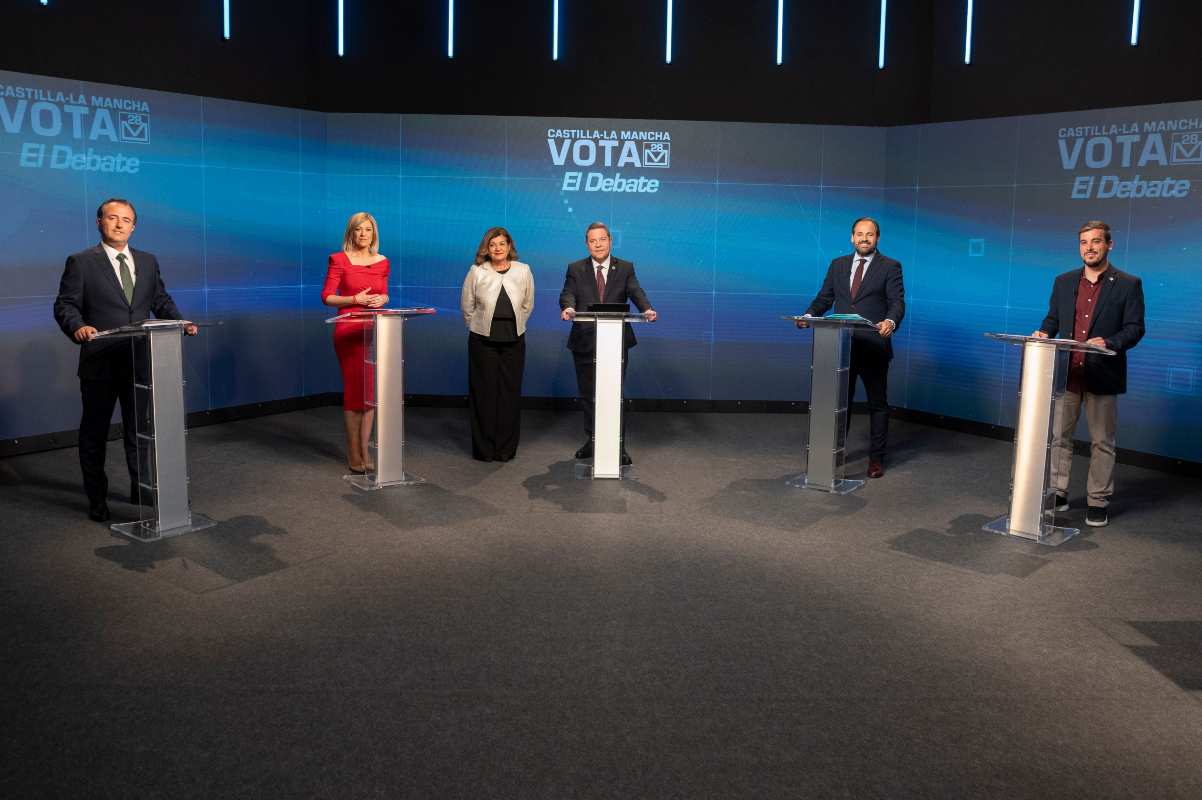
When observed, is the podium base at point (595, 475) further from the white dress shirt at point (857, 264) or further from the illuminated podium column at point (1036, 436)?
the illuminated podium column at point (1036, 436)

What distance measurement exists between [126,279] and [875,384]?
4.83 metres

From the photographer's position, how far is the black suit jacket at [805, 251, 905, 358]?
23.7 feet

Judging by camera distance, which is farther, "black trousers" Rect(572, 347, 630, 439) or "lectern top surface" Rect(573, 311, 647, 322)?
"black trousers" Rect(572, 347, 630, 439)

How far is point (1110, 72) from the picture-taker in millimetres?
8234

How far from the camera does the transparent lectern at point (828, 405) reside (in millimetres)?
6676

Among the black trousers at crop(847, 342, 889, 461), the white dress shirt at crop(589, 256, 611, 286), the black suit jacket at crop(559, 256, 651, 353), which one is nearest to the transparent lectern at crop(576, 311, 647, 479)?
the black suit jacket at crop(559, 256, 651, 353)

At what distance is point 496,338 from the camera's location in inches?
293

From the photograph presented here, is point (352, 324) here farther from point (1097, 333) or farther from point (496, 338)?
point (1097, 333)

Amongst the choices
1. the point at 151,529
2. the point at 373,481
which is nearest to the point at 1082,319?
the point at 373,481

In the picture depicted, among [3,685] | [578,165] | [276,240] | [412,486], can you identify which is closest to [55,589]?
[3,685]

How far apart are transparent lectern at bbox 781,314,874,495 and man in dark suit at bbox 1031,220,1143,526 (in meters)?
1.18

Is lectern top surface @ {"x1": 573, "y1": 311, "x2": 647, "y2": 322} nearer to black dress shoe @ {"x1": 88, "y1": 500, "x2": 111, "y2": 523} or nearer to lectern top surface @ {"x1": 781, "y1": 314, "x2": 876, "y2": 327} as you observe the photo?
lectern top surface @ {"x1": 781, "y1": 314, "x2": 876, "y2": 327}

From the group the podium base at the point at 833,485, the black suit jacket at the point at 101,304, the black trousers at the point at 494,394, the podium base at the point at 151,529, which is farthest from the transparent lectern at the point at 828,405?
the black suit jacket at the point at 101,304

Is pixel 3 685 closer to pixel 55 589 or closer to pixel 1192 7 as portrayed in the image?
pixel 55 589
